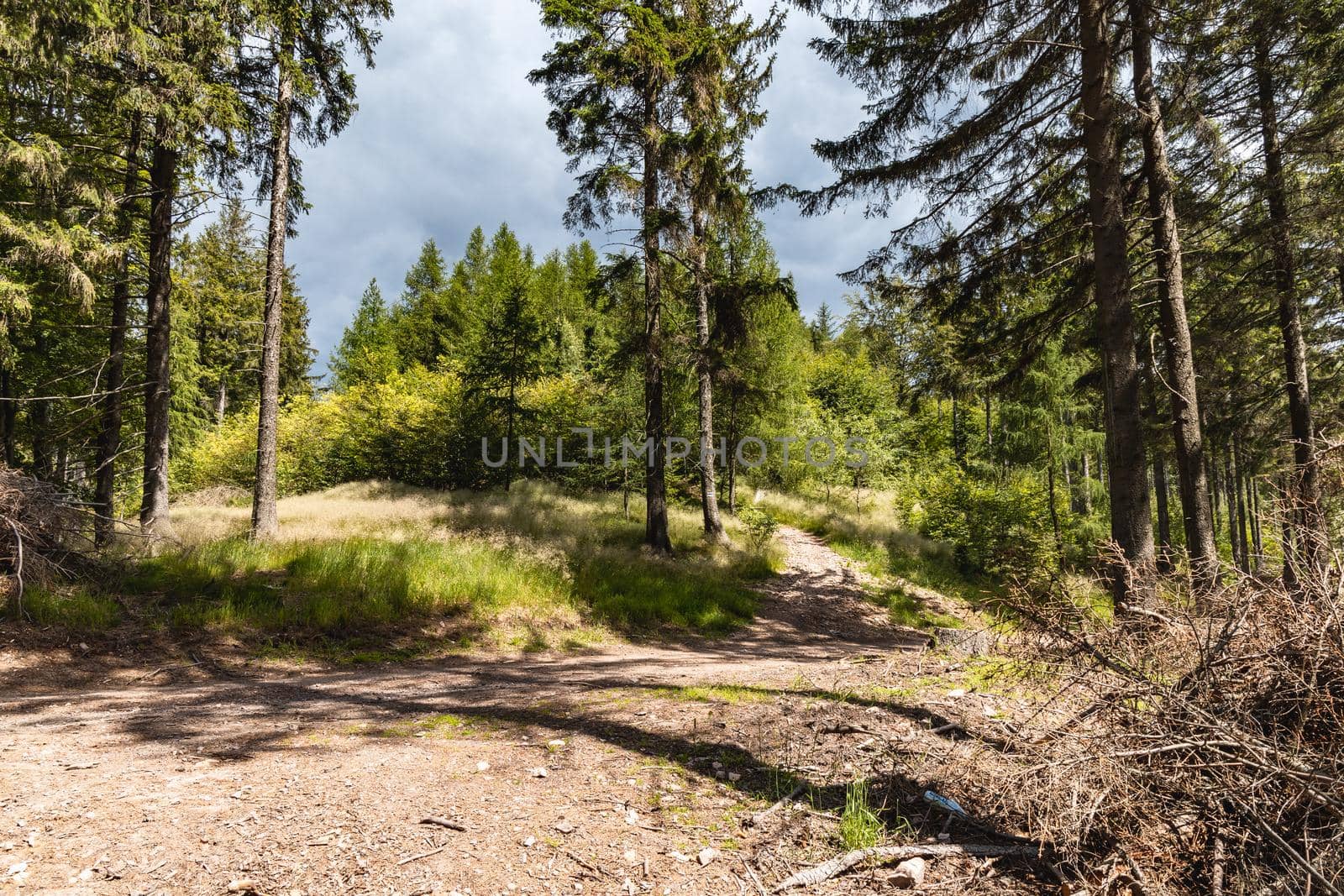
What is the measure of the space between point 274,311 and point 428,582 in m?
6.54

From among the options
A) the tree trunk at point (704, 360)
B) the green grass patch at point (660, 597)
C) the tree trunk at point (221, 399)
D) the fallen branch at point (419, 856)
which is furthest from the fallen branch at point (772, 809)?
the tree trunk at point (221, 399)

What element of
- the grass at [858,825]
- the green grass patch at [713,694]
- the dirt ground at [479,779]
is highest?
the grass at [858,825]

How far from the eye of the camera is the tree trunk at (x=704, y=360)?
46.7ft

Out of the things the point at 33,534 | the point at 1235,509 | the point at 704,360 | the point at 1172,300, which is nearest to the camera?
the point at 33,534

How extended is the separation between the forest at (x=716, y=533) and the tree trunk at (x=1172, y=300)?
9 cm

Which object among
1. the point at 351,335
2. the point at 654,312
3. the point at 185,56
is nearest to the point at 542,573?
the point at 654,312

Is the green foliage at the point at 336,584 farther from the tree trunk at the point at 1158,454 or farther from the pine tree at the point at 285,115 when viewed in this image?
the tree trunk at the point at 1158,454

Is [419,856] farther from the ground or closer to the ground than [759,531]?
closer to the ground

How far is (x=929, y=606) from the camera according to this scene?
14039 millimetres

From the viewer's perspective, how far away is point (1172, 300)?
25.6ft

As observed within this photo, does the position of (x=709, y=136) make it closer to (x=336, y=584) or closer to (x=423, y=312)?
(x=336, y=584)

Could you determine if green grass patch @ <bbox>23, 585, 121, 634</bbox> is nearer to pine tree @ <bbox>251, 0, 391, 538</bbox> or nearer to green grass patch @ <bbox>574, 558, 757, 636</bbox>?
pine tree @ <bbox>251, 0, 391, 538</bbox>

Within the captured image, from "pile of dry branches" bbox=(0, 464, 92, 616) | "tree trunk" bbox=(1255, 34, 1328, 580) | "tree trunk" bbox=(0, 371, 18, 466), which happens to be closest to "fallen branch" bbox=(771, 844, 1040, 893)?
"tree trunk" bbox=(1255, 34, 1328, 580)

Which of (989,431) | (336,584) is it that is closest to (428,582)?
(336,584)
